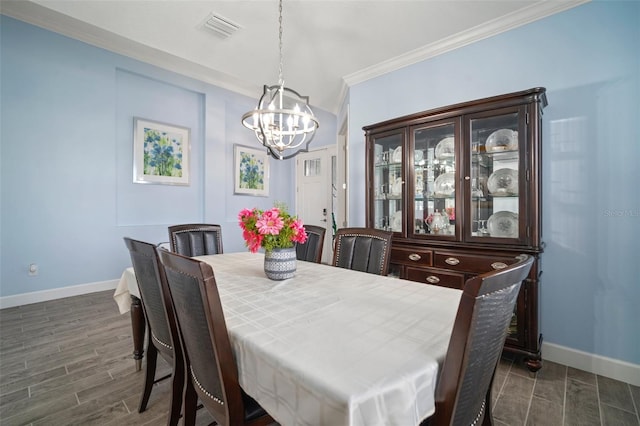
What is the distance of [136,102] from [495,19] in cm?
433

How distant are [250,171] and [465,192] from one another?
12.8 ft

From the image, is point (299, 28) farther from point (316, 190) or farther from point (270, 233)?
point (316, 190)

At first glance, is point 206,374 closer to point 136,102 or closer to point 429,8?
point 429,8

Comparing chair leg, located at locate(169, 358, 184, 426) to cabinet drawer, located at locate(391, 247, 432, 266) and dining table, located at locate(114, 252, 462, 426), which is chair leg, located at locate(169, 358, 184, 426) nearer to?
dining table, located at locate(114, 252, 462, 426)

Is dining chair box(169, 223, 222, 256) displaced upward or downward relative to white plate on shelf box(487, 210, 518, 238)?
downward

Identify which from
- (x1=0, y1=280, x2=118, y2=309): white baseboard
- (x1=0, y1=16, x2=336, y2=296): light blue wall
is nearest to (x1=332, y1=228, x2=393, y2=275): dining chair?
(x1=0, y1=16, x2=336, y2=296): light blue wall

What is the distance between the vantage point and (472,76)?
2.61 m

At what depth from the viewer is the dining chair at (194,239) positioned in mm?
2340

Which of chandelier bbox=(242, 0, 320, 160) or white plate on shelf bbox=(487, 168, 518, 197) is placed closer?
chandelier bbox=(242, 0, 320, 160)

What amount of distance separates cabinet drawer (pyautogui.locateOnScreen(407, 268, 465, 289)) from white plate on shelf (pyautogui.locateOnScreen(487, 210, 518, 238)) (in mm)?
432

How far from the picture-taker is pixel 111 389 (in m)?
1.73

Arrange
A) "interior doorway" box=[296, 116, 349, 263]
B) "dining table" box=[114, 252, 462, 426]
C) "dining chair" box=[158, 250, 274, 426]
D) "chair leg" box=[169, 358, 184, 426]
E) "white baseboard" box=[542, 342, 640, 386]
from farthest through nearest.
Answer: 1. "interior doorway" box=[296, 116, 349, 263]
2. "white baseboard" box=[542, 342, 640, 386]
3. "chair leg" box=[169, 358, 184, 426]
4. "dining chair" box=[158, 250, 274, 426]
5. "dining table" box=[114, 252, 462, 426]

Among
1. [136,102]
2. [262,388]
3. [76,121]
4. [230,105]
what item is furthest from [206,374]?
[230,105]

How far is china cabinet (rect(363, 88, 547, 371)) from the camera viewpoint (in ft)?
6.43
